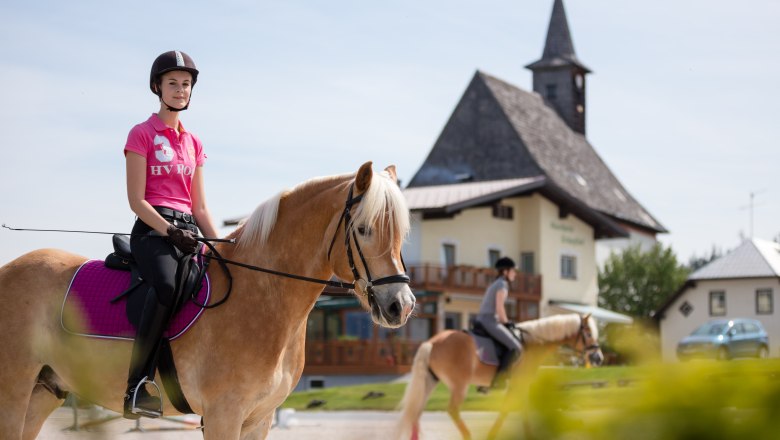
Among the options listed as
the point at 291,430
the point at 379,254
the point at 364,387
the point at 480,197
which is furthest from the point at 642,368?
the point at 480,197

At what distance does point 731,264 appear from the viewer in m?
62.5

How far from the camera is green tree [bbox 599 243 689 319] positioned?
6944 centimetres

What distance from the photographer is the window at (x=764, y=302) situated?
2350 inches

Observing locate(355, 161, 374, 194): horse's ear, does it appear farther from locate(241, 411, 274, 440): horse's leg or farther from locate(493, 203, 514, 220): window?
locate(493, 203, 514, 220): window

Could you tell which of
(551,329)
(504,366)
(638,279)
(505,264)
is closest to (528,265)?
(638,279)

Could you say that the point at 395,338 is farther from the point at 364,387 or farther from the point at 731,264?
the point at 731,264

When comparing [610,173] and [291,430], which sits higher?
[610,173]

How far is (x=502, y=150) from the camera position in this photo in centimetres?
6681

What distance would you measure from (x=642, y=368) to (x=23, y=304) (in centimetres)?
513

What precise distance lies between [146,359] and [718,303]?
200 feet

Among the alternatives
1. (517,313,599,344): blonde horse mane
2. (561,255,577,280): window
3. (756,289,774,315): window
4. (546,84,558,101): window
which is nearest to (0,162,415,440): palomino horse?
(517,313,599,344): blonde horse mane

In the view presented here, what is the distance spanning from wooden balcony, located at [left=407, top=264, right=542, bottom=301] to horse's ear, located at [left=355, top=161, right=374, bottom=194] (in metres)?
41.4

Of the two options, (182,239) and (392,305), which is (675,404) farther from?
(182,239)

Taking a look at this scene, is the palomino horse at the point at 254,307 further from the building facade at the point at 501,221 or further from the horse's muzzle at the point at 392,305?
the building facade at the point at 501,221
